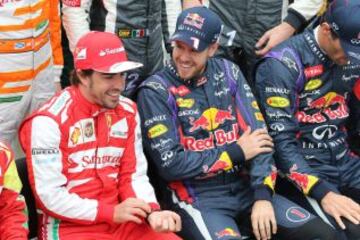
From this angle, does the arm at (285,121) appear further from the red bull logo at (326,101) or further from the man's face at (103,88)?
the man's face at (103,88)

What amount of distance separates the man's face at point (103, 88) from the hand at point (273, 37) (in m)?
1.06

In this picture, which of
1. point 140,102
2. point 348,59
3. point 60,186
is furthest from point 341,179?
point 60,186

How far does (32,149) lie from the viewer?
8.58 ft

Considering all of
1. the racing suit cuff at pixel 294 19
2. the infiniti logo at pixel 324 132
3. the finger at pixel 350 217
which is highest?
the racing suit cuff at pixel 294 19

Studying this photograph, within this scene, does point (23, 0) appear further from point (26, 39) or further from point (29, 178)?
point (29, 178)

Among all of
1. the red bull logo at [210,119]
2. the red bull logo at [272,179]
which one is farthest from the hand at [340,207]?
the red bull logo at [210,119]

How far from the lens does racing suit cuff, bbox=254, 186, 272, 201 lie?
3006mm

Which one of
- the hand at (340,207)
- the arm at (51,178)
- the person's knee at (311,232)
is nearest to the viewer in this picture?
the arm at (51,178)

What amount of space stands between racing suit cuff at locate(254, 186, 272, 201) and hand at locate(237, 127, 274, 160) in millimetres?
150

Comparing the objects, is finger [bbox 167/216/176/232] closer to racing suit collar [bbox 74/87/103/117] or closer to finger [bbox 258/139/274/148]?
racing suit collar [bbox 74/87/103/117]

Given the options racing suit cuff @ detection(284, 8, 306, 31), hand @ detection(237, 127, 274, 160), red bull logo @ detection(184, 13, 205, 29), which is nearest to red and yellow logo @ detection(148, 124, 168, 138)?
hand @ detection(237, 127, 274, 160)

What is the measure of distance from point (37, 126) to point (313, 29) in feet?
4.85

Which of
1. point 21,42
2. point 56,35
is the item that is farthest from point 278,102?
point 21,42

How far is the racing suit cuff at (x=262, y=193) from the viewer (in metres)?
3.01
